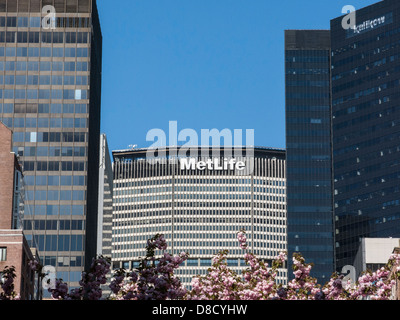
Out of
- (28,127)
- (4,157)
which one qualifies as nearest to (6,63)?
(28,127)

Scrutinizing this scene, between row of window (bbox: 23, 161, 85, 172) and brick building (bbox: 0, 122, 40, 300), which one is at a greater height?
row of window (bbox: 23, 161, 85, 172)

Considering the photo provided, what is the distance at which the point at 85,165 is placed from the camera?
551ft

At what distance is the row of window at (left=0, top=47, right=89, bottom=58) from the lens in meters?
171

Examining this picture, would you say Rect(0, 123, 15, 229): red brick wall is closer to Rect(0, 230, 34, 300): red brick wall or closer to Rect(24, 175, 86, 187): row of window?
Rect(0, 230, 34, 300): red brick wall

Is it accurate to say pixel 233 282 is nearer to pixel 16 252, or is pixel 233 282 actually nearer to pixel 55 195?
pixel 16 252

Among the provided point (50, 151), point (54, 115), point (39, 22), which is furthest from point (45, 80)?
point (50, 151)

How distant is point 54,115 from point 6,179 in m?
65.5

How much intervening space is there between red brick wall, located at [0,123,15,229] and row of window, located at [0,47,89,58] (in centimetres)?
6519

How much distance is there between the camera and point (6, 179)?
344 feet

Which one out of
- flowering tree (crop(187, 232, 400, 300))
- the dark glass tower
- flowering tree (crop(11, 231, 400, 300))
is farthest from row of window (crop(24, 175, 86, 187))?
flowering tree (crop(187, 232, 400, 300))

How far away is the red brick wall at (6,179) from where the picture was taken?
103 metres

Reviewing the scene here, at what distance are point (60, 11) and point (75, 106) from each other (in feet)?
57.2

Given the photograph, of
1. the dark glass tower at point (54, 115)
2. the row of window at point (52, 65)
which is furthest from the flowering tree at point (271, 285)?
the row of window at point (52, 65)
